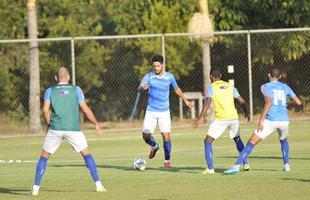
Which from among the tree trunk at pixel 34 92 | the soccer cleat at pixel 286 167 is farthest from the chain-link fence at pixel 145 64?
the soccer cleat at pixel 286 167

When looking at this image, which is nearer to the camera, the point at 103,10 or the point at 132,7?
the point at 132,7

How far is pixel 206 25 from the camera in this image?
34500 millimetres

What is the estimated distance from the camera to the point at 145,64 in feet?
117

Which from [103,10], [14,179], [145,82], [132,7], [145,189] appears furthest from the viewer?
[103,10]

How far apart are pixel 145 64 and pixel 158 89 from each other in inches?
594

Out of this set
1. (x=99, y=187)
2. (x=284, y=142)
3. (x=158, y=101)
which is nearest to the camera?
(x=99, y=187)

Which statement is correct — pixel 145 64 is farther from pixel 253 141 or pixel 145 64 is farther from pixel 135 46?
pixel 253 141

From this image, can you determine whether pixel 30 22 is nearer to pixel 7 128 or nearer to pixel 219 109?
pixel 7 128

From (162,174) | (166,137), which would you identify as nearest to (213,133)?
(162,174)

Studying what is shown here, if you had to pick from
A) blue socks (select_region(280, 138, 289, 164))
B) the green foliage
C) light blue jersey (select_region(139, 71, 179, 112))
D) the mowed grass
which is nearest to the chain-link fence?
the green foliage

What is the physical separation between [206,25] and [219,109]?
15.7 m

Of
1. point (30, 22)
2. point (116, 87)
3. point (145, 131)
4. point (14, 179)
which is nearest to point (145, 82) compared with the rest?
point (145, 131)

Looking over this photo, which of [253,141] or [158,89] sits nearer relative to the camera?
[253,141]

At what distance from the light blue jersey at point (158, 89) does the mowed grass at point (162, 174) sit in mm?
1208
